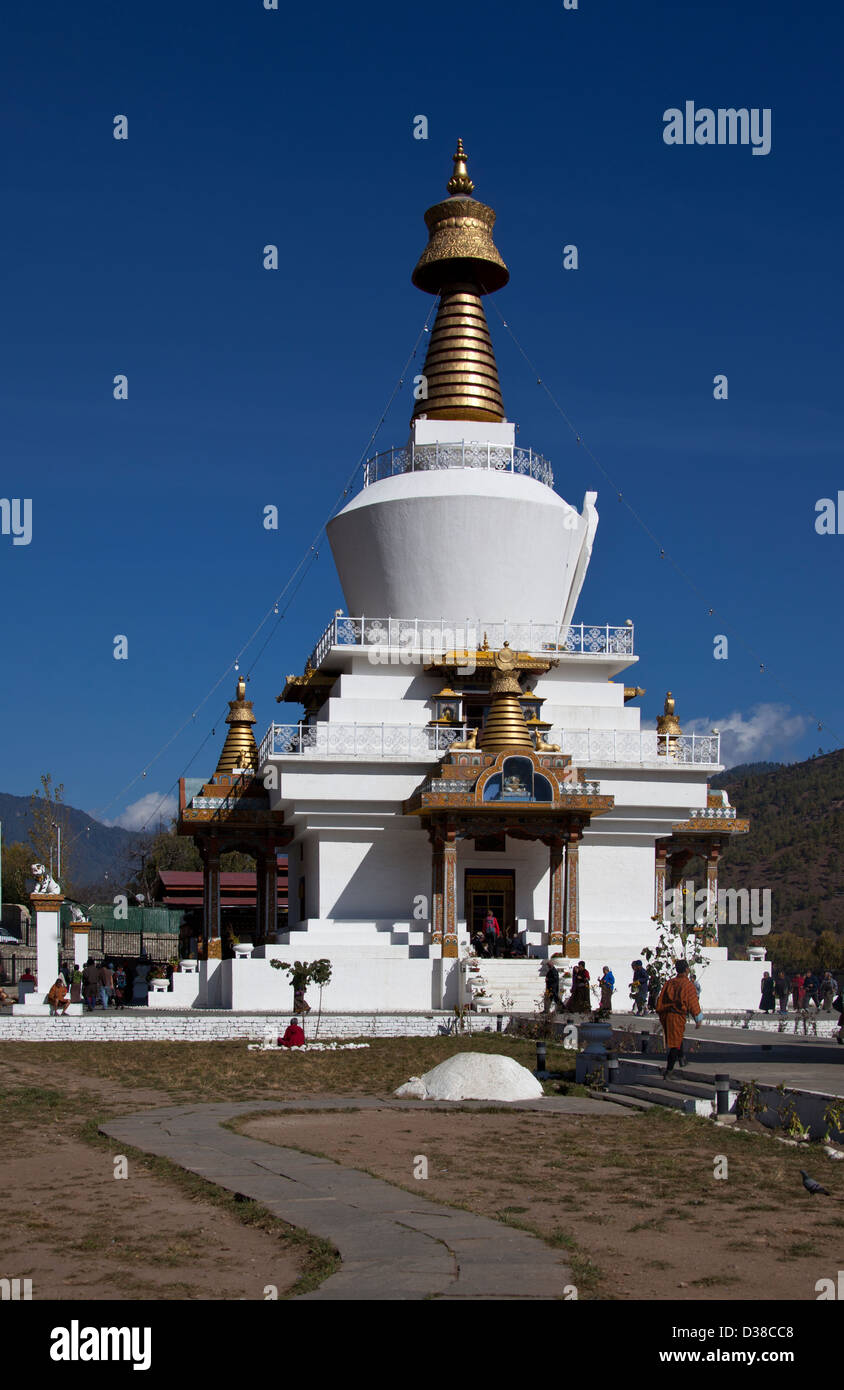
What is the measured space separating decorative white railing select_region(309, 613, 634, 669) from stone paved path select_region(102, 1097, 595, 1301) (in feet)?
69.0

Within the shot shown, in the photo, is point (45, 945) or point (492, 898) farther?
point (492, 898)

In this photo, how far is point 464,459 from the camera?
35188mm

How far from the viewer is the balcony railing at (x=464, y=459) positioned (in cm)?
3525

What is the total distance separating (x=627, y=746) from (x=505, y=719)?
4.02m

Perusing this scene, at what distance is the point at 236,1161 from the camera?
1120 cm

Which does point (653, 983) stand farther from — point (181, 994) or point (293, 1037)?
point (181, 994)

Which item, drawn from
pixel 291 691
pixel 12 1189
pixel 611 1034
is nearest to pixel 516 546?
pixel 291 691

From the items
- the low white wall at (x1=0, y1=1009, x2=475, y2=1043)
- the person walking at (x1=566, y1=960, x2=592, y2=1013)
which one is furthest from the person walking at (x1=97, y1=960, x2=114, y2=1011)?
the person walking at (x1=566, y1=960, x2=592, y2=1013)

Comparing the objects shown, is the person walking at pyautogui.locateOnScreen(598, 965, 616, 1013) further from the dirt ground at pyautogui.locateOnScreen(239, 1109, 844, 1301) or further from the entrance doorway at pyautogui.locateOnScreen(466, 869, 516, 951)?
the dirt ground at pyautogui.locateOnScreen(239, 1109, 844, 1301)

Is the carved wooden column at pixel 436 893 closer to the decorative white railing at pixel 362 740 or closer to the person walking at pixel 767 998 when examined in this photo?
the decorative white railing at pixel 362 740

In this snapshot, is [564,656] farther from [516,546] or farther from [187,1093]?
[187,1093]

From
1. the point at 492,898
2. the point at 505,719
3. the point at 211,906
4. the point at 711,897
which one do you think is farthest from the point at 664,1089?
the point at 211,906

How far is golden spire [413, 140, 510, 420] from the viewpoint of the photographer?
120 feet
